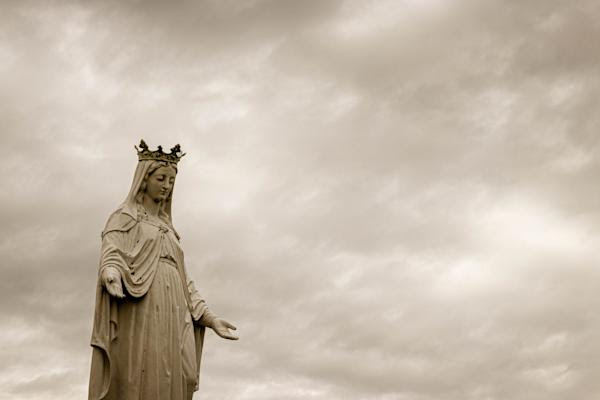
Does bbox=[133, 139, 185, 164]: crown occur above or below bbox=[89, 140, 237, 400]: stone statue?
above

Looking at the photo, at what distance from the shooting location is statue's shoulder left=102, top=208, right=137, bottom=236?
17469 mm

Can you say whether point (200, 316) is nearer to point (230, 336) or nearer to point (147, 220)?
point (230, 336)

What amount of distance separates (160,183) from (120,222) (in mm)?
1062

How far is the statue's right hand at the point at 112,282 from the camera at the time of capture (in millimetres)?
16250

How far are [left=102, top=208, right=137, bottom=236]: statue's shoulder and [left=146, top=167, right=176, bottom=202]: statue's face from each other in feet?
2.29

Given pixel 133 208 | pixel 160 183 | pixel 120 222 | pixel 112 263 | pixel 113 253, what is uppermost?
pixel 160 183

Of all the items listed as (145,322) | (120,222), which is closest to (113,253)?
(120,222)

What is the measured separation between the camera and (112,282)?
16.3 metres

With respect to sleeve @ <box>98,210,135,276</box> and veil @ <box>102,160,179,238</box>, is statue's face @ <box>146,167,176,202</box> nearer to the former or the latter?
veil @ <box>102,160,179,238</box>

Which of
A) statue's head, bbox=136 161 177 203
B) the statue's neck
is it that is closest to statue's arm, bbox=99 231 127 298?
the statue's neck

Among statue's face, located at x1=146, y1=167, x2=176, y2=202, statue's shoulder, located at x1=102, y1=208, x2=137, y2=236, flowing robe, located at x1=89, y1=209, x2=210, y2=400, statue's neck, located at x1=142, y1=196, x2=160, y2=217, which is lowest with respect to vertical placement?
flowing robe, located at x1=89, y1=209, x2=210, y2=400

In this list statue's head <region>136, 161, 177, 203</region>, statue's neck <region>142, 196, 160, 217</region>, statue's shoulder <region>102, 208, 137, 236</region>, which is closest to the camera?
statue's shoulder <region>102, 208, 137, 236</region>

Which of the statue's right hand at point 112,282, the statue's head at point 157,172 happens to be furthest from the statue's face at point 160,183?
the statue's right hand at point 112,282

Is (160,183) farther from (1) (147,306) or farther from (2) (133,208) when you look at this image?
(1) (147,306)
